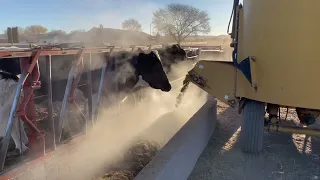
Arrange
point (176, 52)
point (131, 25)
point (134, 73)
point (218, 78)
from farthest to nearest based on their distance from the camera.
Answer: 1. point (131, 25)
2. point (176, 52)
3. point (134, 73)
4. point (218, 78)

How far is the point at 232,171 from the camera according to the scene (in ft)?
14.4

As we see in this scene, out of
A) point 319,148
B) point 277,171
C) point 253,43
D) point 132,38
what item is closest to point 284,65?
point 253,43

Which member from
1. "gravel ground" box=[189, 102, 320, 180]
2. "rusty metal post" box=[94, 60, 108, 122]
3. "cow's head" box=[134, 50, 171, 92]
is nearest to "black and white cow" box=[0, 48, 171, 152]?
"cow's head" box=[134, 50, 171, 92]

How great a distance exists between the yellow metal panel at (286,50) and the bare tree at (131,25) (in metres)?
6.45

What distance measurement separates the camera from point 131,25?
10781 mm

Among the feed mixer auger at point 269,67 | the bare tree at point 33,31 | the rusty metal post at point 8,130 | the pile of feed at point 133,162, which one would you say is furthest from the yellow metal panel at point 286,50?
the bare tree at point 33,31

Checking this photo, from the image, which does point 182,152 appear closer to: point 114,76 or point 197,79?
point 197,79

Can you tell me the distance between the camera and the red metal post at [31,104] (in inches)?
148

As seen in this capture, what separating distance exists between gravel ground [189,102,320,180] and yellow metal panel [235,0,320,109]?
0.97m

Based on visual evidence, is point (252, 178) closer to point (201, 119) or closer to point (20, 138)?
point (201, 119)

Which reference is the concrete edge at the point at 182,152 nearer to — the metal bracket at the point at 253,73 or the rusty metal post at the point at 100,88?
the metal bracket at the point at 253,73

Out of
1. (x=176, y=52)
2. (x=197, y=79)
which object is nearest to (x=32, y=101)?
(x=197, y=79)

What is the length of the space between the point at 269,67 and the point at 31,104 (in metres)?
3.07

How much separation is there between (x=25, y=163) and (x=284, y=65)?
340cm
